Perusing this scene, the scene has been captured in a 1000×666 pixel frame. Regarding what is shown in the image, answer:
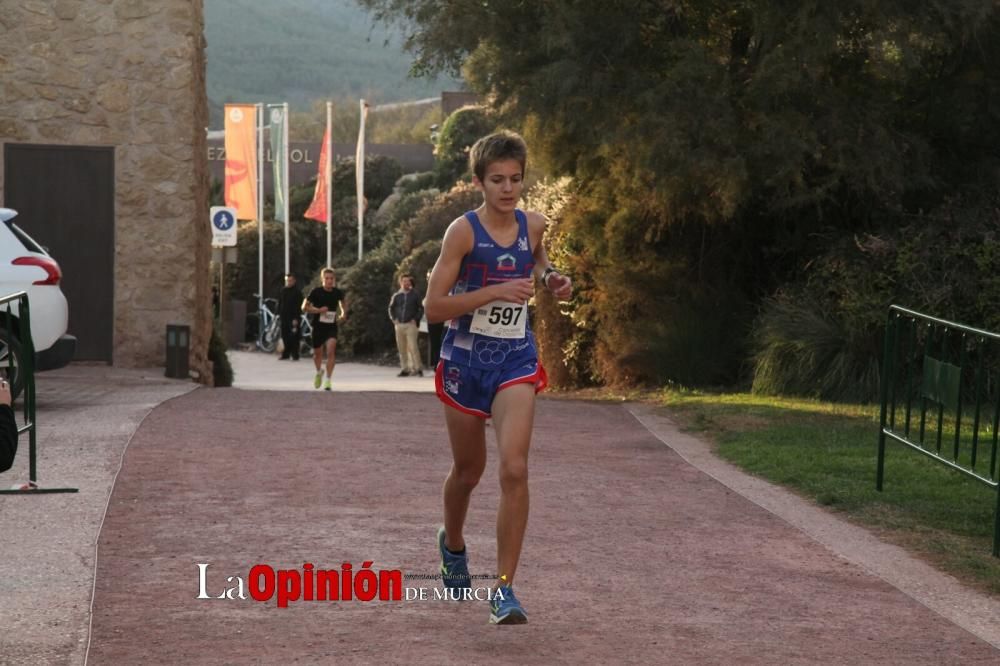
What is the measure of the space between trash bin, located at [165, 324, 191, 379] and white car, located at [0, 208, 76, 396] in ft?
13.3

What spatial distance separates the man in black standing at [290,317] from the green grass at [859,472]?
16942 millimetres

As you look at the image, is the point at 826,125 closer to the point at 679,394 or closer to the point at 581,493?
the point at 679,394

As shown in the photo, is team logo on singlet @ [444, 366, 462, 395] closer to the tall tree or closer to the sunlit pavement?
the tall tree

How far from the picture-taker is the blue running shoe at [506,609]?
5805 mm

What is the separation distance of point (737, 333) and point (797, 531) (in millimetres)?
10756

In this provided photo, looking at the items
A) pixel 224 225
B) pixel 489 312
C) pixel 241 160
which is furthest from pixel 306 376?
pixel 489 312

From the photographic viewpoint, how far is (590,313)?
20.9 m

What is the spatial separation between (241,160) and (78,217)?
21207 millimetres

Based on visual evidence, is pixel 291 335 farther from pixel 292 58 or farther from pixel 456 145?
pixel 292 58

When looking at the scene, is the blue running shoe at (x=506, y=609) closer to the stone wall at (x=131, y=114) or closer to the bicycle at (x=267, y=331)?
the stone wall at (x=131, y=114)

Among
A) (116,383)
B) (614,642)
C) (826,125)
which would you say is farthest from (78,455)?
(826,125)

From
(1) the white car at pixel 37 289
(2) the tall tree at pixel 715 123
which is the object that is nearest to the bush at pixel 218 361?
(2) the tall tree at pixel 715 123

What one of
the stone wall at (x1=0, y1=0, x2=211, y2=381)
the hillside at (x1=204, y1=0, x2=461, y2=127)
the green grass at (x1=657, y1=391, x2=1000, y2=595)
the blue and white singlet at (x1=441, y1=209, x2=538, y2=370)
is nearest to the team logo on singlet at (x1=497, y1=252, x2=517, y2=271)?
the blue and white singlet at (x1=441, y1=209, x2=538, y2=370)

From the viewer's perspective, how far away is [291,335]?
34.8 m
